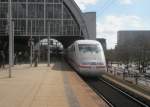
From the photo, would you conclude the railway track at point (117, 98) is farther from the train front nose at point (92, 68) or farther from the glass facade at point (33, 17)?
the glass facade at point (33, 17)

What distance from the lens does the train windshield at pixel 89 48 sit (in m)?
32.1

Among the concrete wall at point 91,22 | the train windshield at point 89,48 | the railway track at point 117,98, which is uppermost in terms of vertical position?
the concrete wall at point 91,22

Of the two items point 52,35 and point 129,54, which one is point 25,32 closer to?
point 52,35

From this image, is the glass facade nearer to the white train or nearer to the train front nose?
the white train

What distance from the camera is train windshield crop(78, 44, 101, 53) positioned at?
3206 cm

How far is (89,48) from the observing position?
32.4 metres

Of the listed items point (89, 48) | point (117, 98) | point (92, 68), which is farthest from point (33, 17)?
point (117, 98)

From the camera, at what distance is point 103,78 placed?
107 feet

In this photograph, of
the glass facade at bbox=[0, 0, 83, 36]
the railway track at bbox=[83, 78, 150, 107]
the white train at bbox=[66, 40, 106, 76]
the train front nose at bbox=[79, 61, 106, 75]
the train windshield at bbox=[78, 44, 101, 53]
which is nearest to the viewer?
the railway track at bbox=[83, 78, 150, 107]

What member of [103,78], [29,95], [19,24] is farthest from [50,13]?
[29,95]

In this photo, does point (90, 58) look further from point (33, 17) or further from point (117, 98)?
point (33, 17)

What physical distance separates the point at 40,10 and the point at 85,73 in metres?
60.7

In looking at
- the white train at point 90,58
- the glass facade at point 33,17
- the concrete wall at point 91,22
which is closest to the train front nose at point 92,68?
the white train at point 90,58

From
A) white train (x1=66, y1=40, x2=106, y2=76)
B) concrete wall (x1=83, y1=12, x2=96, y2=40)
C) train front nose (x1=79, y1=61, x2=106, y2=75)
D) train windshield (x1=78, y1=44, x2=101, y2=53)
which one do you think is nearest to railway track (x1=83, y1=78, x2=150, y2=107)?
train front nose (x1=79, y1=61, x2=106, y2=75)
